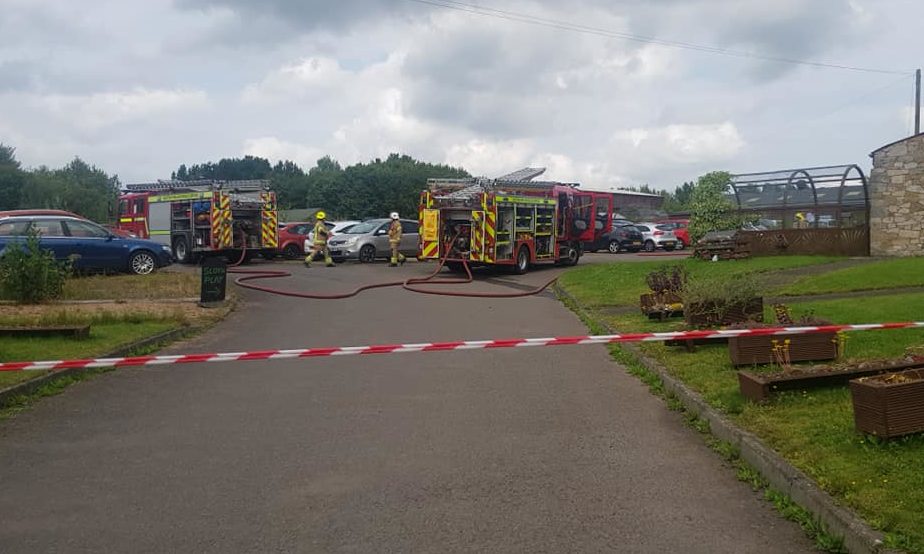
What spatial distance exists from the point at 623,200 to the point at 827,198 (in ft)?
268

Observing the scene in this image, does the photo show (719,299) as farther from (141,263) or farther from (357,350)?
(141,263)

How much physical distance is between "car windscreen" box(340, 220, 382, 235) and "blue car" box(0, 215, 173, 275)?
904 cm

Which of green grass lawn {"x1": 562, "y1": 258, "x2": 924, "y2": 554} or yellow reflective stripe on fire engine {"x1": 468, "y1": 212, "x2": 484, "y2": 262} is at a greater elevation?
yellow reflective stripe on fire engine {"x1": 468, "y1": 212, "x2": 484, "y2": 262}

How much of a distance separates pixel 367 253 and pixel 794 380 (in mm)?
22715

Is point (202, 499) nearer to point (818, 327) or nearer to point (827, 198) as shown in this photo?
point (818, 327)

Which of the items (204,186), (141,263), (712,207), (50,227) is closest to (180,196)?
(204,186)

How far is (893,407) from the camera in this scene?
5336 mm

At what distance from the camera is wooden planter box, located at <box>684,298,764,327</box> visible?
9.95 meters

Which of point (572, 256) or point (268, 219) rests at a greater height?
point (268, 219)

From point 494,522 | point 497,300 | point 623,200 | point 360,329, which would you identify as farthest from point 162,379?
point 623,200

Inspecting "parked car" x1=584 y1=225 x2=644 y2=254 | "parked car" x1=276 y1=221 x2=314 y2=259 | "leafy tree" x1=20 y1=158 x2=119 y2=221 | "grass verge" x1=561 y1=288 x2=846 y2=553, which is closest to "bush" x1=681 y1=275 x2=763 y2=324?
"grass verge" x1=561 y1=288 x2=846 y2=553

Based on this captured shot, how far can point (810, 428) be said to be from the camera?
5957 millimetres

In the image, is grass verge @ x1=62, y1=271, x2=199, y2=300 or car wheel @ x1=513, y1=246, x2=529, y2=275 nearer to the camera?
grass verge @ x1=62, y1=271, x2=199, y2=300

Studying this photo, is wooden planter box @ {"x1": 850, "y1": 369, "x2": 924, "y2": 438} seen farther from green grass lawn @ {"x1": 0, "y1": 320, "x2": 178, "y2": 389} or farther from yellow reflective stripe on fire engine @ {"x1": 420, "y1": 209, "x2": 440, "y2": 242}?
yellow reflective stripe on fire engine @ {"x1": 420, "y1": 209, "x2": 440, "y2": 242}
